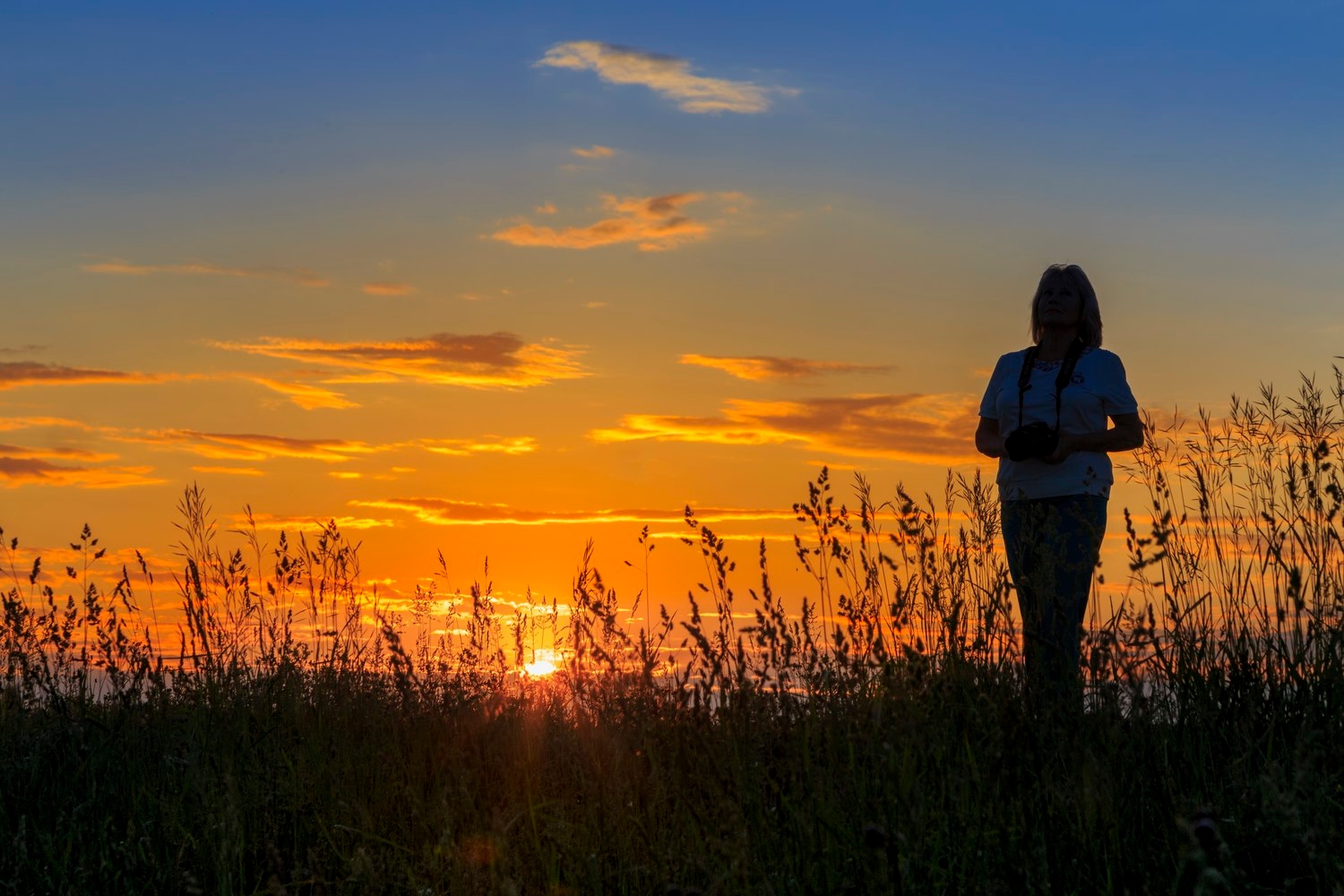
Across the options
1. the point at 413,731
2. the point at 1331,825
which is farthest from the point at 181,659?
the point at 1331,825

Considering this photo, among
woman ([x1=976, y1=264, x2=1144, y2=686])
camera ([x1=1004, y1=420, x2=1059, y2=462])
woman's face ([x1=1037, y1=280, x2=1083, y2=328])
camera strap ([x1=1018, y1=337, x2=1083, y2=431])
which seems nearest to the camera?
woman ([x1=976, y1=264, x2=1144, y2=686])

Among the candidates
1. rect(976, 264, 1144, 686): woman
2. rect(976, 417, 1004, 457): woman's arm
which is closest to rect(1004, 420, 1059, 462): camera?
rect(976, 264, 1144, 686): woman

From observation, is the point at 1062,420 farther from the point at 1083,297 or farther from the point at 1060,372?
the point at 1083,297

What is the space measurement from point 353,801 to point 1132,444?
3.90 meters

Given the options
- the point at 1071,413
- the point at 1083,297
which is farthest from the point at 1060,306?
the point at 1071,413

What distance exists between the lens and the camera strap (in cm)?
561

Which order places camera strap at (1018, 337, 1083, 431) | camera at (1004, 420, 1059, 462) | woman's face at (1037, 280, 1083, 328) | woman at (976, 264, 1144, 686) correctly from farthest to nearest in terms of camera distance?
woman's face at (1037, 280, 1083, 328) → camera strap at (1018, 337, 1083, 431) → camera at (1004, 420, 1059, 462) → woman at (976, 264, 1144, 686)

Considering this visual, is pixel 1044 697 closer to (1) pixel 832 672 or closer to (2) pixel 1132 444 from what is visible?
(1) pixel 832 672

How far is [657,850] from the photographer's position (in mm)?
3268

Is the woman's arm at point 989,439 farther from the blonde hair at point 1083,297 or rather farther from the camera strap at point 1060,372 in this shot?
the blonde hair at point 1083,297

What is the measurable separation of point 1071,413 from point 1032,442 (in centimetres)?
29

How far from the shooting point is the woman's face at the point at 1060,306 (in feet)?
19.0

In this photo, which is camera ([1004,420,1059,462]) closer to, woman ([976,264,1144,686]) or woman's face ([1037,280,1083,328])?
woman ([976,264,1144,686])

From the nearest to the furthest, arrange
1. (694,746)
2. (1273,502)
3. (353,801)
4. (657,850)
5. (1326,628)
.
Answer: (657,850)
(694,746)
(353,801)
(1326,628)
(1273,502)
